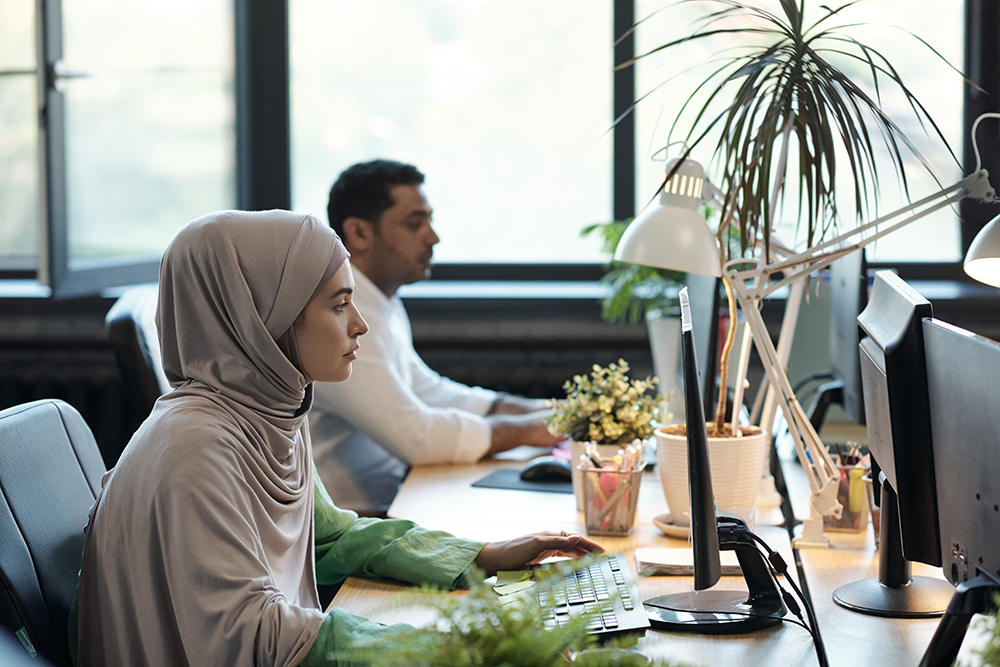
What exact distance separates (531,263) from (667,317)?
935 mm

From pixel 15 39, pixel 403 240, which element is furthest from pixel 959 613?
pixel 15 39

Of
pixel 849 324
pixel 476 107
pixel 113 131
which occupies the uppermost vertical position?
pixel 476 107

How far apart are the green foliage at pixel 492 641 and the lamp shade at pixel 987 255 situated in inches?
33.7

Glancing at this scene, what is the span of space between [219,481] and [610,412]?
847 mm

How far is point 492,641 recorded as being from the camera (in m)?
0.77

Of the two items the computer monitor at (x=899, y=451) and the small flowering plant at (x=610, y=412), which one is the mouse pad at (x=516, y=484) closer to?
the small flowering plant at (x=610, y=412)

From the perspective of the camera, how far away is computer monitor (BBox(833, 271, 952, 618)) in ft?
3.76

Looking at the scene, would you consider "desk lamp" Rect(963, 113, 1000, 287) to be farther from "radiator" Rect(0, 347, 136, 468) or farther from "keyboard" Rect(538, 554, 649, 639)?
"radiator" Rect(0, 347, 136, 468)

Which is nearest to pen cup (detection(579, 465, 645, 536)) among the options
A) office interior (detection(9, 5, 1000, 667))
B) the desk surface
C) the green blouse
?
the desk surface

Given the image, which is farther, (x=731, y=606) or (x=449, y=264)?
(x=449, y=264)

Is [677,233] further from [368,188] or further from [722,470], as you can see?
[368,188]

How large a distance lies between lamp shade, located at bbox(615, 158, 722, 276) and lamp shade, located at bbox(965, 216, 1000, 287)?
40cm

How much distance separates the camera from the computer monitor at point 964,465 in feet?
3.11

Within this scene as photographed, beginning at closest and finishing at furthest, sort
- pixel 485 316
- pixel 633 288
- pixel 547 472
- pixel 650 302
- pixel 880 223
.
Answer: pixel 880 223 → pixel 547 472 → pixel 650 302 → pixel 633 288 → pixel 485 316
